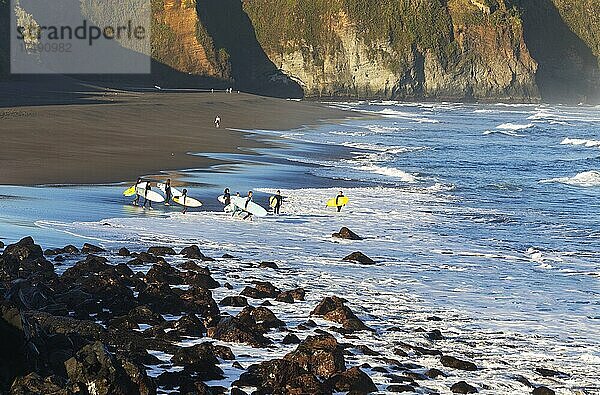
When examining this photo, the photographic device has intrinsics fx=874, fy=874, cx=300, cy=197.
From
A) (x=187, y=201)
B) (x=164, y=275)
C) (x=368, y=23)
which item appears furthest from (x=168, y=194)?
(x=368, y=23)

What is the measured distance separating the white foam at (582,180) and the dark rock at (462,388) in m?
20.6

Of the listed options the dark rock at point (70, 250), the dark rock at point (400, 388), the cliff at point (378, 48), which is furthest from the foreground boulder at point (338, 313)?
the cliff at point (378, 48)

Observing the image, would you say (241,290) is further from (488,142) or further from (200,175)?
(488,142)

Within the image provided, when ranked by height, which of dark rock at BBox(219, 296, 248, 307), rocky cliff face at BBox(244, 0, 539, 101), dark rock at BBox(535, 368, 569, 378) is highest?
rocky cliff face at BBox(244, 0, 539, 101)

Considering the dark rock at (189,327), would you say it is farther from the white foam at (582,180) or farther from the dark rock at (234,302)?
the white foam at (582,180)

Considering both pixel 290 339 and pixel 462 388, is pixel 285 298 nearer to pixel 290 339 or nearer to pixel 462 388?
pixel 290 339

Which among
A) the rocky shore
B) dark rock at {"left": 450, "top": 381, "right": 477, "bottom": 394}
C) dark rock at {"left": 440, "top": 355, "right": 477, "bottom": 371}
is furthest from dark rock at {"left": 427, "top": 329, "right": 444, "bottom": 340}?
dark rock at {"left": 450, "top": 381, "right": 477, "bottom": 394}

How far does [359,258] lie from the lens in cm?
1422

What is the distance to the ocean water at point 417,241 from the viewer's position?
390 inches

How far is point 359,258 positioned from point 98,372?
8.44m

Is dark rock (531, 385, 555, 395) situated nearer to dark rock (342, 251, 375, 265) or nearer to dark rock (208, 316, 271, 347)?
dark rock (208, 316, 271, 347)

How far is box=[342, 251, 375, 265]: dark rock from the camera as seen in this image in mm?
14164

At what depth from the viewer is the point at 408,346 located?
9469 millimetres

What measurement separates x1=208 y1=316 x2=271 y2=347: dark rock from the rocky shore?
2 centimetres
